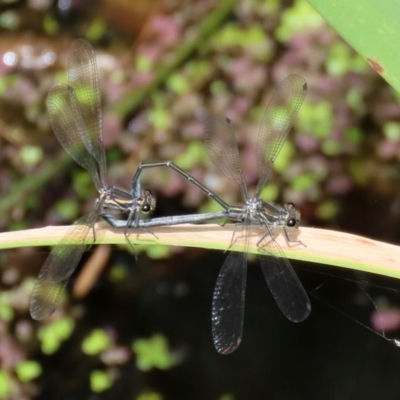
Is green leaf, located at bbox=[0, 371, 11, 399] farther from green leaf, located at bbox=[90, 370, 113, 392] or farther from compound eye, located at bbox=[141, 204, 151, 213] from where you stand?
compound eye, located at bbox=[141, 204, 151, 213]

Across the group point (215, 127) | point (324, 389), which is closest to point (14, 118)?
point (215, 127)

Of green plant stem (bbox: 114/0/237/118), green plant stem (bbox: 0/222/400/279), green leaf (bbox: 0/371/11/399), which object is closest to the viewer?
green plant stem (bbox: 0/222/400/279)

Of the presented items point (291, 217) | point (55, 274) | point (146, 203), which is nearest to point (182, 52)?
point (146, 203)

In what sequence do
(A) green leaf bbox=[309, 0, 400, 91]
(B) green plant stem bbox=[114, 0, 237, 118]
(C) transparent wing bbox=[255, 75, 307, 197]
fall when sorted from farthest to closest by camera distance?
(B) green plant stem bbox=[114, 0, 237, 118] → (C) transparent wing bbox=[255, 75, 307, 197] → (A) green leaf bbox=[309, 0, 400, 91]

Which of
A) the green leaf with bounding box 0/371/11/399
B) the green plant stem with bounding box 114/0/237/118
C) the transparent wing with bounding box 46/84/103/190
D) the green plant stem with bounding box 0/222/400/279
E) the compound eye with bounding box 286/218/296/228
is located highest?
the green plant stem with bounding box 114/0/237/118

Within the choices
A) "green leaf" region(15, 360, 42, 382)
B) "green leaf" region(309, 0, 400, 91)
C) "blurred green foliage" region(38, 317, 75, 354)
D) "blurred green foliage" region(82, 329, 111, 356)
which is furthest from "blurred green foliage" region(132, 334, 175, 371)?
"green leaf" region(309, 0, 400, 91)

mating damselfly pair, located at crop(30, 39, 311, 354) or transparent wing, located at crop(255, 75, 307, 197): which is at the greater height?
transparent wing, located at crop(255, 75, 307, 197)

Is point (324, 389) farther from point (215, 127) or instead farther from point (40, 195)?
point (40, 195)
